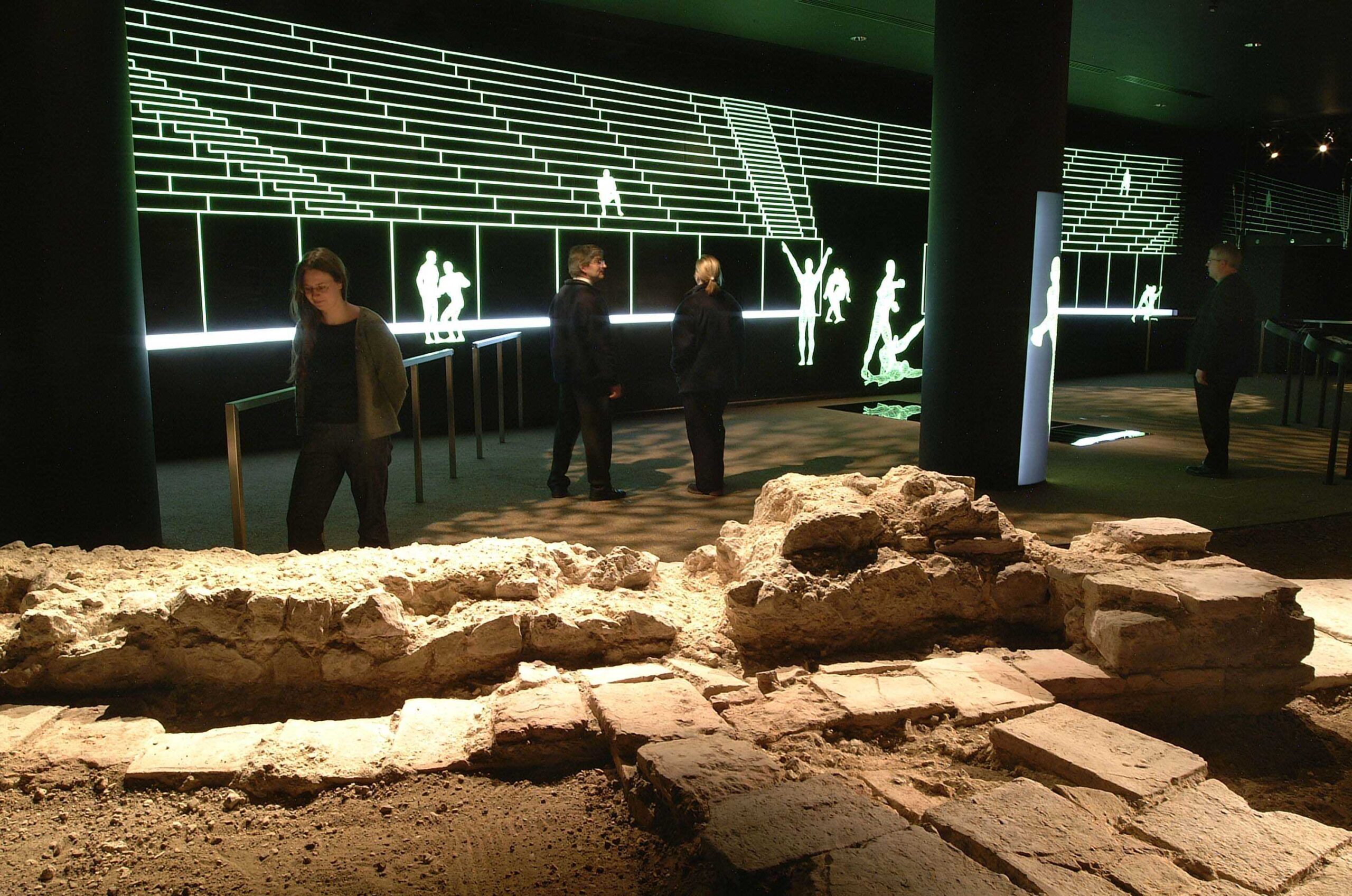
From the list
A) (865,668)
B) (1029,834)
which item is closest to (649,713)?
(865,668)

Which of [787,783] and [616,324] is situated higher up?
[616,324]

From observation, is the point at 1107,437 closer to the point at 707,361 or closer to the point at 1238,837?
the point at 707,361

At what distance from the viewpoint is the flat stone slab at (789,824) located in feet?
6.74

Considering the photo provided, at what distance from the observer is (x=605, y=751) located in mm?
2801

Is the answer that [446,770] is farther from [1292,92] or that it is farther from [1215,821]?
[1292,92]

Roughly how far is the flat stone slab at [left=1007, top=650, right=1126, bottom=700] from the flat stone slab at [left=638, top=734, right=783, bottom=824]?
1.18 meters

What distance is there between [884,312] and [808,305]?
4.52 ft

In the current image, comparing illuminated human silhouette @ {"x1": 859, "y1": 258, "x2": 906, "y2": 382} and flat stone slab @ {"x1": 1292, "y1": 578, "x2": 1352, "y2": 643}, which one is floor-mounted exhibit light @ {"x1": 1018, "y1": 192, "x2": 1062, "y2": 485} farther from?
illuminated human silhouette @ {"x1": 859, "y1": 258, "x2": 906, "y2": 382}

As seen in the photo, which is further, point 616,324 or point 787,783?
point 616,324

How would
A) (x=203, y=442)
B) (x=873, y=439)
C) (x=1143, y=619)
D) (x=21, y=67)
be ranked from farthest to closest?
(x=873, y=439), (x=203, y=442), (x=21, y=67), (x=1143, y=619)

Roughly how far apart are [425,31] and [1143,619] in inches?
296

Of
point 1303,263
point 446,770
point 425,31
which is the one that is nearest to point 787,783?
point 446,770

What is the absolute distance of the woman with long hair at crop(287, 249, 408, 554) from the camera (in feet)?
13.8

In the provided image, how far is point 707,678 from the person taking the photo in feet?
10.5
